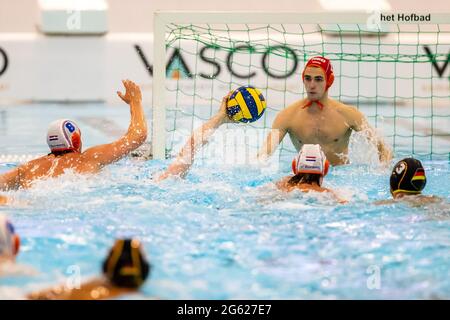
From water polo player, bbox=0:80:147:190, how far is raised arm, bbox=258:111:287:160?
111 centimetres

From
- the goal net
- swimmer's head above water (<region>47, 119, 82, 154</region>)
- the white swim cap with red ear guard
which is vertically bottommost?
the white swim cap with red ear guard

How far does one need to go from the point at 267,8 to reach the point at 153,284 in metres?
8.11

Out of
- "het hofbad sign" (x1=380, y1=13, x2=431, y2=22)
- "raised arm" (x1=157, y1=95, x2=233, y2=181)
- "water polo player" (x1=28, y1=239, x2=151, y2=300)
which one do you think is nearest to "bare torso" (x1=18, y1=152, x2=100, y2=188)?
"raised arm" (x1=157, y1=95, x2=233, y2=181)

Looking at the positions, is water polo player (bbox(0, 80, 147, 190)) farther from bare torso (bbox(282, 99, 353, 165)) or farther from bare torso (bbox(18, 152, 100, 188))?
bare torso (bbox(282, 99, 353, 165))

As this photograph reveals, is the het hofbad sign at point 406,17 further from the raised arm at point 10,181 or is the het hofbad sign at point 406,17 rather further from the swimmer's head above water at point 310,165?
the raised arm at point 10,181

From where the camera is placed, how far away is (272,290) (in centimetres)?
279

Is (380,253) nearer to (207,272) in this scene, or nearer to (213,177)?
(207,272)

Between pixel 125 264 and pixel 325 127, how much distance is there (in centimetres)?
322

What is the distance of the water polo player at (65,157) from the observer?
14.3 feet

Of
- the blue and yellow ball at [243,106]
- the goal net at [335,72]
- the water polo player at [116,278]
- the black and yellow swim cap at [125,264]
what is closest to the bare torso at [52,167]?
the blue and yellow ball at [243,106]

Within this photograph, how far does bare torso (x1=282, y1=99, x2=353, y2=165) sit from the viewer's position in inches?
215

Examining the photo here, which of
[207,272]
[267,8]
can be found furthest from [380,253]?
[267,8]
